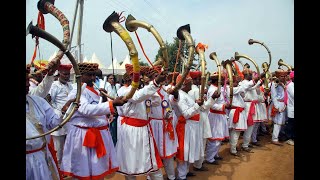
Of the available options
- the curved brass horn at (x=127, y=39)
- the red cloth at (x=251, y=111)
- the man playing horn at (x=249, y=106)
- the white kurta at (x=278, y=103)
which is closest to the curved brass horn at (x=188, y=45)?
the curved brass horn at (x=127, y=39)

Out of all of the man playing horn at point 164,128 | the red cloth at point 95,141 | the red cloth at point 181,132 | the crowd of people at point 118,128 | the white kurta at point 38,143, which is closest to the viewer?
the white kurta at point 38,143

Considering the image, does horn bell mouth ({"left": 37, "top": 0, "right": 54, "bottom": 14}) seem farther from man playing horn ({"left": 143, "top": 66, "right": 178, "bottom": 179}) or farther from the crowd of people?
man playing horn ({"left": 143, "top": 66, "right": 178, "bottom": 179})

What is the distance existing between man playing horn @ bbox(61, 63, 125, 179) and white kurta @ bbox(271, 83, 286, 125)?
750 centimetres

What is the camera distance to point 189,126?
5898mm

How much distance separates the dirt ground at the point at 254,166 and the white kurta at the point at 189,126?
77cm

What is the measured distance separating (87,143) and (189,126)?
2596 millimetres

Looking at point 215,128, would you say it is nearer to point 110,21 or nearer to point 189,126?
point 189,126

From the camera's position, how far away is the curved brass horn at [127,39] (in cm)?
370

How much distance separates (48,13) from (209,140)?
211 inches

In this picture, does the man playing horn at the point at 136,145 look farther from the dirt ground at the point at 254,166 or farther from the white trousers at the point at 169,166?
the dirt ground at the point at 254,166

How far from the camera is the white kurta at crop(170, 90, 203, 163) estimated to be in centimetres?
559
